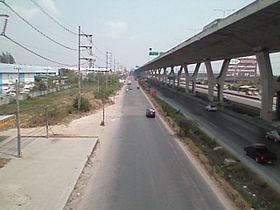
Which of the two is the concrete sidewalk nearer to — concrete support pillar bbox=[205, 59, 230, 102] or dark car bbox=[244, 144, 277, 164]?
dark car bbox=[244, 144, 277, 164]

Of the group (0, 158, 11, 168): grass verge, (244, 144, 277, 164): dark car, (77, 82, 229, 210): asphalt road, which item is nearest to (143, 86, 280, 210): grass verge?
(77, 82, 229, 210): asphalt road

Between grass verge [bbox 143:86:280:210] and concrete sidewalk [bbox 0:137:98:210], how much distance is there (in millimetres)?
7370

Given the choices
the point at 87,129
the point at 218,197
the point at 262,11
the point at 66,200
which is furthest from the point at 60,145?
the point at 262,11

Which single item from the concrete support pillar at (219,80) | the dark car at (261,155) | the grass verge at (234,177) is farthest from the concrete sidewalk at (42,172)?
the concrete support pillar at (219,80)

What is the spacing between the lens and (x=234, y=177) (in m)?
17.2

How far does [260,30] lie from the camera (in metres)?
28.4

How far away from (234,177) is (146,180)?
498 cm

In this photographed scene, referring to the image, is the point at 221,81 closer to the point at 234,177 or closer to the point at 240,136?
the point at 240,136

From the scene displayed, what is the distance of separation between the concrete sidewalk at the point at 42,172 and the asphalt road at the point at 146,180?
3.67 ft

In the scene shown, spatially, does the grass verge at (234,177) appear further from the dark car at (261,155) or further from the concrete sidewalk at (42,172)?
the concrete sidewalk at (42,172)

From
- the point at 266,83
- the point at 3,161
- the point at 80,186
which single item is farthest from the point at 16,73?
the point at 80,186

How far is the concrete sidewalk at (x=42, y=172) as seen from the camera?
13109mm

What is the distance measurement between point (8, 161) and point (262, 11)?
19.4 m

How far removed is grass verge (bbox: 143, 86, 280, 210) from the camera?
13.7 m
